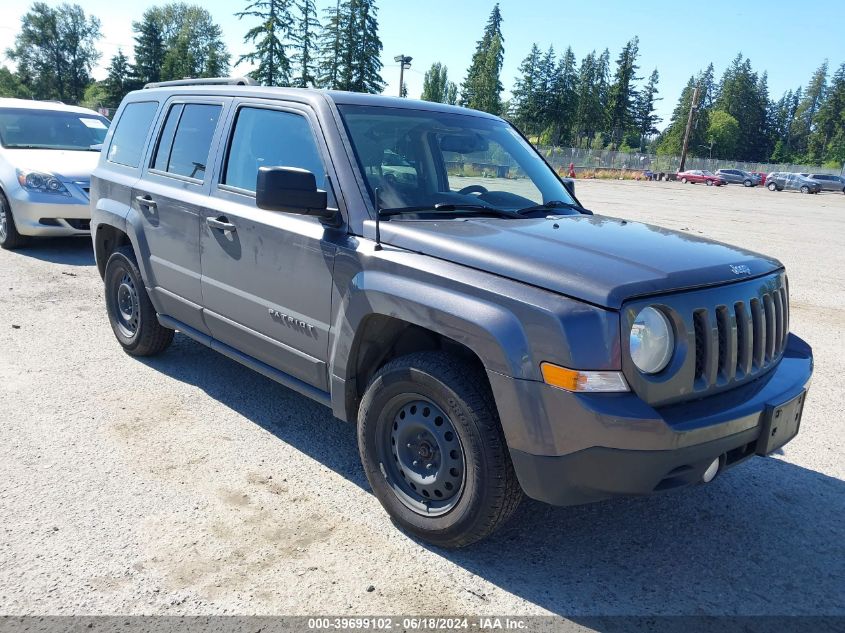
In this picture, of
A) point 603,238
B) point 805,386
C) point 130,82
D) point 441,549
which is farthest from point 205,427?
point 130,82

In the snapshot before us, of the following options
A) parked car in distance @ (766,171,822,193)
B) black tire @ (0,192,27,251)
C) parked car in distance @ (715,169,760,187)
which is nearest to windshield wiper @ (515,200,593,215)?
black tire @ (0,192,27,251)

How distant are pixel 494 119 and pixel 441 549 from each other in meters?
2.82

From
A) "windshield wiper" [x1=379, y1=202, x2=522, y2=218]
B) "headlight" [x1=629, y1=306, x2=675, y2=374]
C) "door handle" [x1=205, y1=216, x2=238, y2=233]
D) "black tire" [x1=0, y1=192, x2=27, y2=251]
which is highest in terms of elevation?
"windshield wiper" [x1=379, y1=202, x2=522, y2=218]

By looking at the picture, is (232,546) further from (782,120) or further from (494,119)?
(782,120)

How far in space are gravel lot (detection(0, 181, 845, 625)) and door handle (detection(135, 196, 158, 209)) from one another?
4.16 ft

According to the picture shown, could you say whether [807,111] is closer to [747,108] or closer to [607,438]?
[747,108]

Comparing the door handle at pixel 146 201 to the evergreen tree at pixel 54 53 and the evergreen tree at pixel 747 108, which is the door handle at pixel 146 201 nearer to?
the evergreen tree at pixel 54 53

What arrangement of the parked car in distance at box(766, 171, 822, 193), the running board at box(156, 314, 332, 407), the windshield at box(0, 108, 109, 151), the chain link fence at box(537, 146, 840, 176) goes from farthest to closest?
the chain link fence at box(537, 146, 840, 176) → the parked car in distance at box(766, 171, 822, 193) → the windshield at box(0, 108, 109, 151) → the running board at box(156, 314, 332, 407)

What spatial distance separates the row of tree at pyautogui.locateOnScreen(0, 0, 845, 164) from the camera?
6309 centimetres

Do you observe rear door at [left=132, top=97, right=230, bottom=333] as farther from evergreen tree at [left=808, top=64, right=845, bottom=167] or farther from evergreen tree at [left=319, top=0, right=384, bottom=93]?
evergreen tree at [left=808, top=64, right=845, bottom=167]

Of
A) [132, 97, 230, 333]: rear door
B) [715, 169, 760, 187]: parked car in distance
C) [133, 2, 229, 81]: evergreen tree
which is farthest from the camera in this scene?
[133, 2, 229, 81]: evergreen tree

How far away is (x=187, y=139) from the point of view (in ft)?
14.7

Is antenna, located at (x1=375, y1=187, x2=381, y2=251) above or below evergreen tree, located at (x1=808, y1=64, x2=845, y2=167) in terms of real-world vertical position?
below

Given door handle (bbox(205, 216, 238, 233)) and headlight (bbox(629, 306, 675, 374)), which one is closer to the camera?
headlight (bbox(629, 306, 675, 374))
